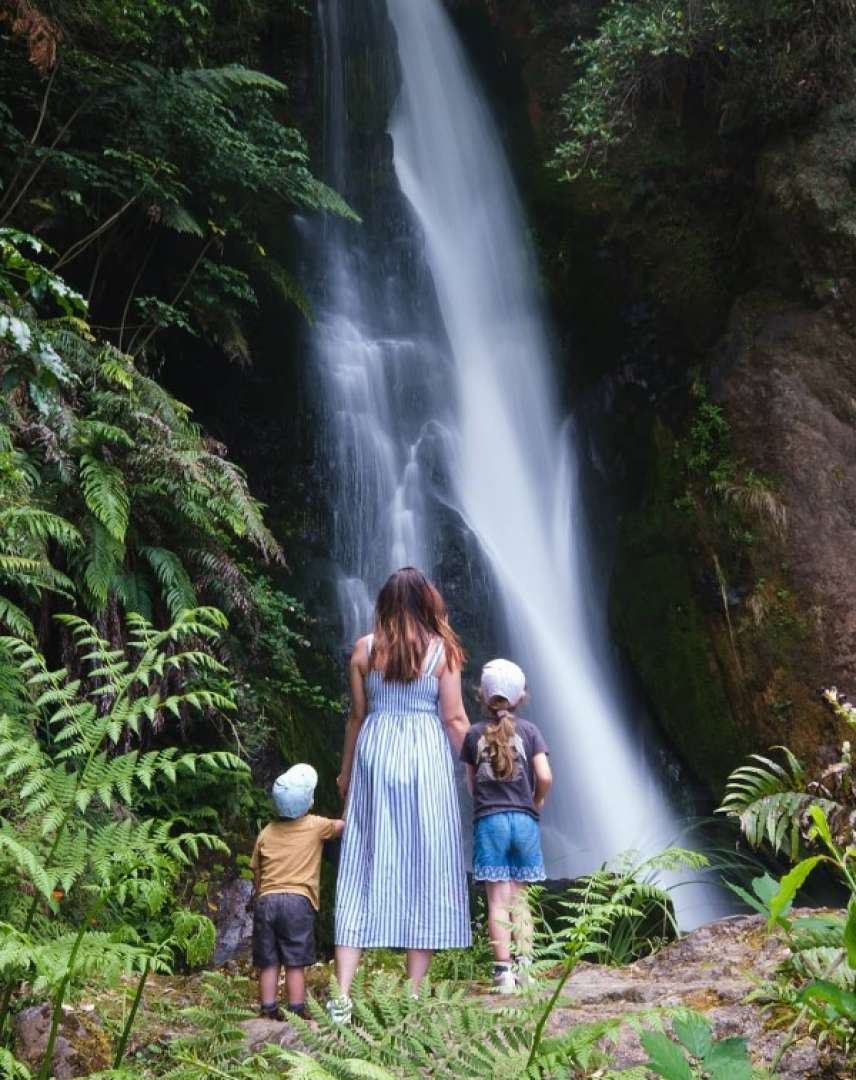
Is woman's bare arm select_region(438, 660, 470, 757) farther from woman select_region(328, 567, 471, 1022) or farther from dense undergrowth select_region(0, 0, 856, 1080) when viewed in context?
dense undergrowth select_region(0, 0, 856, 1080)

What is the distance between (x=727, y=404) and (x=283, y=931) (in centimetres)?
770

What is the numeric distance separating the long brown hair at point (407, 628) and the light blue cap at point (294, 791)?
1.71 ft

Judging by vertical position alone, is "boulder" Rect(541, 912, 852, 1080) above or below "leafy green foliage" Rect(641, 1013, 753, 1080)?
above

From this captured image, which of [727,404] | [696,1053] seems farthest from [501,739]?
[727,404]

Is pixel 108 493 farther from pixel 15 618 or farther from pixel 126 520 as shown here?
pixel 15 618

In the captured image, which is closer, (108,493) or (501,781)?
(501,781)

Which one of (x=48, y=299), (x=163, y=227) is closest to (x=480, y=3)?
(x=163, y=227)

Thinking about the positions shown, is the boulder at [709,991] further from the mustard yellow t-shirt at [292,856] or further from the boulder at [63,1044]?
the boulder at [63,1044]

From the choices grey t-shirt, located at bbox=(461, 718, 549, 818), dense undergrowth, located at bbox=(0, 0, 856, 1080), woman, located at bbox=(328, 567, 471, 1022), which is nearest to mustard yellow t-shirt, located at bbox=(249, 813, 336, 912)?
woman, located at bbox=(328, 567, 471, 1022)

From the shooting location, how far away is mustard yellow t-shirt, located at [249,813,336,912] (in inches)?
149

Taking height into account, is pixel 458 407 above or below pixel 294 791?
above

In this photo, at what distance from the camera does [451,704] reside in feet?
12.5

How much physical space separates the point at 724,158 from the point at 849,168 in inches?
73.3

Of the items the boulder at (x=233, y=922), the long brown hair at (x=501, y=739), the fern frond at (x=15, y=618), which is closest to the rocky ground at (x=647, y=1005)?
the long brown hair at (x=501, y=739)
